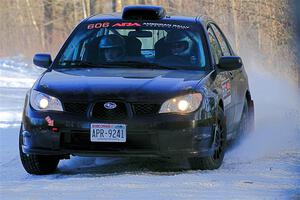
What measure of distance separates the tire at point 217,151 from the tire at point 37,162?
1267 mm

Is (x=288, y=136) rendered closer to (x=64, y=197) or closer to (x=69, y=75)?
(x=69, y=75)

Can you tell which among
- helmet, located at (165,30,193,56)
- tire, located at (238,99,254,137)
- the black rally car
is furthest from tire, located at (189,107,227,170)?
tire, located at (238,99,254,137)

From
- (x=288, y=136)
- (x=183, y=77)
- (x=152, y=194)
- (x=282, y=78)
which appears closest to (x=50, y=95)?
(x=183, y=77)

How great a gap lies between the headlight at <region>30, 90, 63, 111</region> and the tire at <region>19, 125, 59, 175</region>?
1.11 ft

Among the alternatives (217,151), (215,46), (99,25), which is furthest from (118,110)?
(215,46)

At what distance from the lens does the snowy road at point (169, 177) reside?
5.95 metres

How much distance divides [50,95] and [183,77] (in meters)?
1.23

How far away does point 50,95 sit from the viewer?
23.4ft

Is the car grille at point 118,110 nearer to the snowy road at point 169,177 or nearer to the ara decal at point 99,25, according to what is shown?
the snowy road at point 169,177

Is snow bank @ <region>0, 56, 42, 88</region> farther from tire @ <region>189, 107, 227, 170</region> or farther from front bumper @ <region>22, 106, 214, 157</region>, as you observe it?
front bumper @ <region>22, 106, 214, 157</region>

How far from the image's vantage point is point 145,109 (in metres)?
6.96

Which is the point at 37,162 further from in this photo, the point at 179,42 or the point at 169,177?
the point at 179,42

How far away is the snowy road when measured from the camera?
5.95m

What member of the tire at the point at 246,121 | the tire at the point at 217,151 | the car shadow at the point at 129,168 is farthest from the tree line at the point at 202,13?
the tire at the point at 217,151
